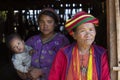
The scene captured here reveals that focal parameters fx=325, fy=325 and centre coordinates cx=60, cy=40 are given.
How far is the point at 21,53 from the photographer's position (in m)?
3.55

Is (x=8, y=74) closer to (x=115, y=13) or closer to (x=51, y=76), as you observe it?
(x=51, y=76)

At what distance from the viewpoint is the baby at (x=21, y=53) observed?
351cm

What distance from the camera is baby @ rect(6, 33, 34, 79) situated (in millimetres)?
3506

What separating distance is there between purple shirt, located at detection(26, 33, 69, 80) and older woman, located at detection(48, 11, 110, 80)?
0.38 m

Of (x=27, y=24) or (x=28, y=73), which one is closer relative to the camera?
(x=28, y=73)

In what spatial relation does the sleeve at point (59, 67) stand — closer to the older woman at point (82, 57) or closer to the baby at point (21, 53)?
the older woman at point (82, 57)

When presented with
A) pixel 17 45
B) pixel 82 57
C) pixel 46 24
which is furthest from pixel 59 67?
pixel 17 45

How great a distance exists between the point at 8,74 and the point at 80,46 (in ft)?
7.81

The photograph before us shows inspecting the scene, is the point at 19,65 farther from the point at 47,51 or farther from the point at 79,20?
the point at 79,20

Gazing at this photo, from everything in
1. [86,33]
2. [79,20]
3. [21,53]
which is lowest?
[21,53]

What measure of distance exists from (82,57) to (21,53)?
32.0 inches

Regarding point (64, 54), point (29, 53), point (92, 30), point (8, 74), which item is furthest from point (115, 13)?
point (8, 74)

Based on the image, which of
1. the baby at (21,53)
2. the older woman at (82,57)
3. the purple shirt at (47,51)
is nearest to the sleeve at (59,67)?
the older woman at (82,57)

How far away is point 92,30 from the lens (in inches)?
115
